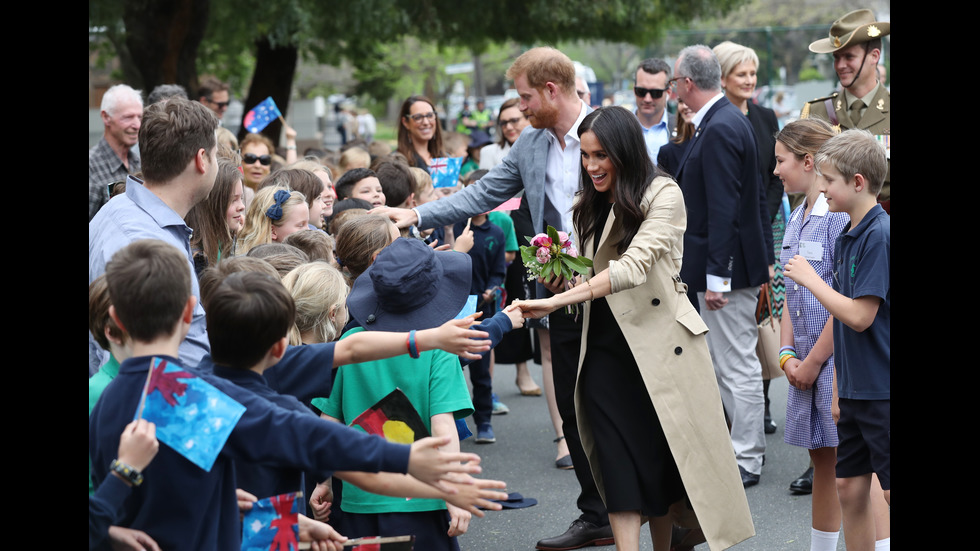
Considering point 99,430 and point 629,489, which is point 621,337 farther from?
point 99,430

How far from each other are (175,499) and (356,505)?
41.6 inches

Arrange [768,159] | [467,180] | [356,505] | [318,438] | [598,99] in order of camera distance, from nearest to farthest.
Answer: [318,438] < [356,505] < [768,159] < [467,180] < [598,99]

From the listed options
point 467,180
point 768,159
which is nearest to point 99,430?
point 768,159

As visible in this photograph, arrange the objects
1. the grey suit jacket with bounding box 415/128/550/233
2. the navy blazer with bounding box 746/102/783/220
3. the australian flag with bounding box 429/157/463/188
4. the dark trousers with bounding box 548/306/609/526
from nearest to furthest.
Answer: the dark trousers with bounding box 548/306/609/526, the grey suit jacket with bounding box 415/128/550/233, the navy blazer with bounding box 746/102/783/220, the australian flag with bounding box 429/157/463/188

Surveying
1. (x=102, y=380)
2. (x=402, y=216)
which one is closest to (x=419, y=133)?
(x=402, y=216)

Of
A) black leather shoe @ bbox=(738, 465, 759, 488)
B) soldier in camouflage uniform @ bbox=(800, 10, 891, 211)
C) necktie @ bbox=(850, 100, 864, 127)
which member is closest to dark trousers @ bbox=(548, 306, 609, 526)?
black leather shoe @ bbox=(738, 465, 759, 488)

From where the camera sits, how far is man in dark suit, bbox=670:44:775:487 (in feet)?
18.5

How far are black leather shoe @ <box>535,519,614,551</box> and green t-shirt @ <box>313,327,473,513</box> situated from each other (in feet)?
5.79

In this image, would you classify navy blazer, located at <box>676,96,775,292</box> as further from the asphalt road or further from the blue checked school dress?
the asphalt road

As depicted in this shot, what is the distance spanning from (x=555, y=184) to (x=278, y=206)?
4.58 ft

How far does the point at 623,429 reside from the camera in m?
4.20

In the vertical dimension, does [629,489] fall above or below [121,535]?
below

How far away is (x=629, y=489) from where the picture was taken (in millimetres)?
4113

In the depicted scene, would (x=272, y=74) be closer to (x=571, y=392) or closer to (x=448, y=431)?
(x=571, y=392)
